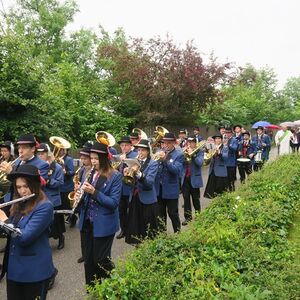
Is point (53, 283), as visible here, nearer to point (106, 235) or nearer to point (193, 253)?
point (106, 235)

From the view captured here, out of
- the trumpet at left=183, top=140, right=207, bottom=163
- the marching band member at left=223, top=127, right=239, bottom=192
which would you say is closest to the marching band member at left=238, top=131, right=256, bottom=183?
the marching band member at left=223, top=127, right=239, bottom=192

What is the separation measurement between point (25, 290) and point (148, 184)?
2.89m

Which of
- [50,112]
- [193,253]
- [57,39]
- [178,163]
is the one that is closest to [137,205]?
[178,163]

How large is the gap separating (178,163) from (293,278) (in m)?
3.82

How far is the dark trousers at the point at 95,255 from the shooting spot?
495 cm

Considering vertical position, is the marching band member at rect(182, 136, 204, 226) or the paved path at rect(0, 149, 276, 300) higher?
the marching band member at rect(182, 136, 204, 226)

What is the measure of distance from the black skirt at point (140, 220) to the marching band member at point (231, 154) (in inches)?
204

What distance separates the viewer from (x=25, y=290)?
3932 millimetres

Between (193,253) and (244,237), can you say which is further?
(244,237)

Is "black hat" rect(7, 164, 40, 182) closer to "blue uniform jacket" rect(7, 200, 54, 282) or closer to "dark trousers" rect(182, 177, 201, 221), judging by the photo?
"blue uniform jacket" rect(7, 200, 54, 282)

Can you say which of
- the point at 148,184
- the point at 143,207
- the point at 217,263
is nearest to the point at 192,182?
the point at 143,207

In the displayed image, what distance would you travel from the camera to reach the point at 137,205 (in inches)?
267

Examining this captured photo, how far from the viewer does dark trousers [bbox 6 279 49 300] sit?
390cm

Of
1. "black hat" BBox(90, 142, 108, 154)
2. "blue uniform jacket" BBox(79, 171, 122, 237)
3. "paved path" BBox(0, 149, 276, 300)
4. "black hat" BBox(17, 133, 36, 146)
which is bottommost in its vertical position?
"paved path" BBox(0, 149, 276, 300)
